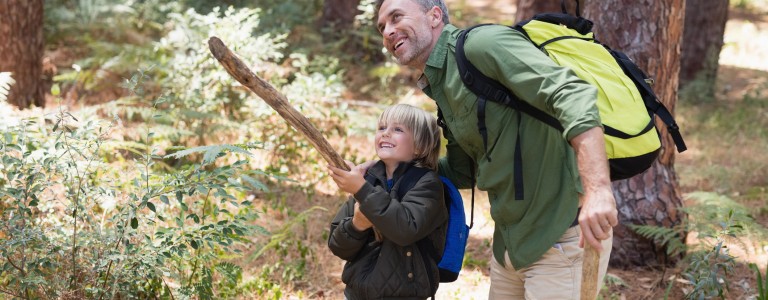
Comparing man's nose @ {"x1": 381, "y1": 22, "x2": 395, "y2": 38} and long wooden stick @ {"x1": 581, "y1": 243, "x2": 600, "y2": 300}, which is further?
man's nose @ {"x1": 381, "y1": 22, "x2": 395, "y2": 38}

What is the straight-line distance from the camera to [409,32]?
129 inches

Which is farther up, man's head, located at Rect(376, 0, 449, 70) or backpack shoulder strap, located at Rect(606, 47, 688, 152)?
man's head, located at Rect(376, 0, 449, 70)

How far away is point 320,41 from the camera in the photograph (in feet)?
39.4

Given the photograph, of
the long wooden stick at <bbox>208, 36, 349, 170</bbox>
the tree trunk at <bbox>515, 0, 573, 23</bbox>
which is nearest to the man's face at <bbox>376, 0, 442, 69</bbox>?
the long wooden stick at <bbox>208, 36, 349, 170</bbox>

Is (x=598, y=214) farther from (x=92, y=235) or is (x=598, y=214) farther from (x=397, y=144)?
(x=92, y=235)

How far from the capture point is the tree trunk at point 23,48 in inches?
315

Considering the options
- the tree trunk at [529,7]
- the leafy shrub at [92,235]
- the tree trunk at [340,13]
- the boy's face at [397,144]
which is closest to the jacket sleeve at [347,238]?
the boy's face at [397,144]

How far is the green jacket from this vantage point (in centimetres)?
285

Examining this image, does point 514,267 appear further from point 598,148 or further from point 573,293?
point 598,148

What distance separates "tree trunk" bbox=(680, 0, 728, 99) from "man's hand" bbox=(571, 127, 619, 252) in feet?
33.5

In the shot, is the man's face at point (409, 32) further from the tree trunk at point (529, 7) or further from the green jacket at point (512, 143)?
the tree trunk at point (529, 7)

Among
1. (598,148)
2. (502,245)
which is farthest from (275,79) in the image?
(598,148)

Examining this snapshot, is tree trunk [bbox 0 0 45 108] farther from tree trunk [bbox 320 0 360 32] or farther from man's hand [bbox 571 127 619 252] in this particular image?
man's hand [bbox 571 127 619 252]

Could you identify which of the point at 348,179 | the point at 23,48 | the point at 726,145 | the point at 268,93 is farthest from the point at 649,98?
the point at 726,145
